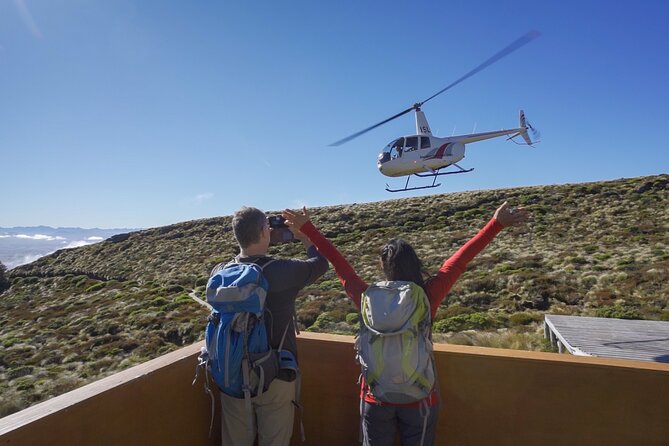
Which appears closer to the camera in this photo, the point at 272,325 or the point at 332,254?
the point at 272,325

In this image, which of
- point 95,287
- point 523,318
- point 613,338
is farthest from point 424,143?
point 95,287

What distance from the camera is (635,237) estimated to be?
24.4m

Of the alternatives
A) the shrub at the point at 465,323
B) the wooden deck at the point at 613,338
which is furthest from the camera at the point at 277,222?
the shrub at the point at 465,323

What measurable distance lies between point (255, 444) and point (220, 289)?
1.31 metres

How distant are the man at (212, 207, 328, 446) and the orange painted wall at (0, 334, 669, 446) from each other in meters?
0.41

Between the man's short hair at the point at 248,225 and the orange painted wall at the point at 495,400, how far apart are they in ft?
2.99

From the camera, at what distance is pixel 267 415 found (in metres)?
2.45

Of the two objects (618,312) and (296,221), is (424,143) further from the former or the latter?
(296,221)

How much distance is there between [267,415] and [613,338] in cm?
653

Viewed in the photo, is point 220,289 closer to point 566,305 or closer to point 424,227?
point 566,305

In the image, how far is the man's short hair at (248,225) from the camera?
2.48 m

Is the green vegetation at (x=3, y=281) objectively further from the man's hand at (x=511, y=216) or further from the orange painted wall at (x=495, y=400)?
the man's hand at (x=511, y=216)

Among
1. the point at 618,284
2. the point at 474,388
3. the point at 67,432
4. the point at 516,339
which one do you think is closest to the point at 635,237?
the point at 618,284

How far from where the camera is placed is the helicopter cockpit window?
17.9 m
